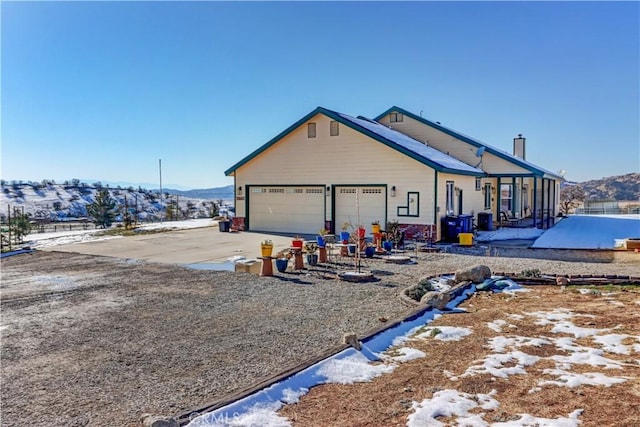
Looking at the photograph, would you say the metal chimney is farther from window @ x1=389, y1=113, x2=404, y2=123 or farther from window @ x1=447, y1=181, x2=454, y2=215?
window @ x1=447, y1=181, x2=454, y2=215

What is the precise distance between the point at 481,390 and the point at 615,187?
78.2 m

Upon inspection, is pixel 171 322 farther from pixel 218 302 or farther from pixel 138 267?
pixel 138 267

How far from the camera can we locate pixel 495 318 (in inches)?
253

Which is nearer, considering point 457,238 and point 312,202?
point 457,238

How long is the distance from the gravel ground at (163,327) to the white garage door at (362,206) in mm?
5975

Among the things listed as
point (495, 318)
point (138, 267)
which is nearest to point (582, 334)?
point (495, 318)

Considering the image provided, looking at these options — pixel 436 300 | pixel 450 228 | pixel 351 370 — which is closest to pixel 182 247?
pixel 450 228

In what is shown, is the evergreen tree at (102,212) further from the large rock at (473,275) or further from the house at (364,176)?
the large rock at (473,275)

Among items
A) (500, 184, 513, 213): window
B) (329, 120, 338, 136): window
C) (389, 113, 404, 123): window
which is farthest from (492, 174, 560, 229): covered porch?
A: (329, 120, 338, 136): window

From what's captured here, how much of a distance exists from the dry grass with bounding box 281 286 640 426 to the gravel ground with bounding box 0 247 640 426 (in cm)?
89

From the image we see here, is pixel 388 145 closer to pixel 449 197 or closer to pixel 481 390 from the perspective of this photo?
pixel 449 197

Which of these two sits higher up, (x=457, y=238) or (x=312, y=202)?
(x=312, y=202)

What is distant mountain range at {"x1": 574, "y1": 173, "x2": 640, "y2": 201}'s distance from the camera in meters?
63.4

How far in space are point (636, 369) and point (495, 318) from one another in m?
2.13
